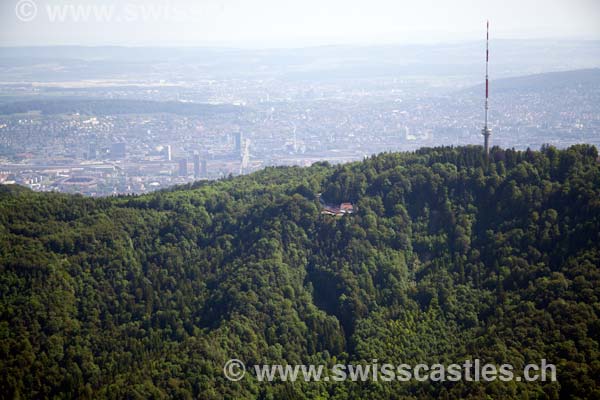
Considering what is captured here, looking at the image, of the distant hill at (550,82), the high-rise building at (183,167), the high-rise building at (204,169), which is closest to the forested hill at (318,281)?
the high-rise building at (204,169)

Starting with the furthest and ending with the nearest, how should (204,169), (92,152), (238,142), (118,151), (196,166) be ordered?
1. (238,142)
2. (118,151)
3. (92,152)
4. (196,166)
5. (204,169)

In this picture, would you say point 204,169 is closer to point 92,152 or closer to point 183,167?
point 183,167

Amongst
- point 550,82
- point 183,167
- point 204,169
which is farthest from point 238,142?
point 550,82

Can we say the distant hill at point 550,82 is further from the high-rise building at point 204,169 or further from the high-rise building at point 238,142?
the high-rise building at point 204,169

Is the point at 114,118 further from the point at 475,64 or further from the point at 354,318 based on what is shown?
the point at 354,318

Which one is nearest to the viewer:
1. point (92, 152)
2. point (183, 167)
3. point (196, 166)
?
point (183, 167)

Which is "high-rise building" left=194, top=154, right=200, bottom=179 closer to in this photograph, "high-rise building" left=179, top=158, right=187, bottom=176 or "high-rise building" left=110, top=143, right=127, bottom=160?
"high-rise building" left=179, top=158, right=187, bottom=176

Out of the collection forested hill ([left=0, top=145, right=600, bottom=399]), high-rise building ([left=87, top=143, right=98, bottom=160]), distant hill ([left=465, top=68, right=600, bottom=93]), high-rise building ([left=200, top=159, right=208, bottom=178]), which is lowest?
high-rise building ([left=200, top=159, right=208, bottom=178])

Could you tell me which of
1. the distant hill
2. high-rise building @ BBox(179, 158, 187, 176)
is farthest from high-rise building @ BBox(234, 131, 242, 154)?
the distant hill

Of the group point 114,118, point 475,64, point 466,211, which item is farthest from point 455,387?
point 475,64
